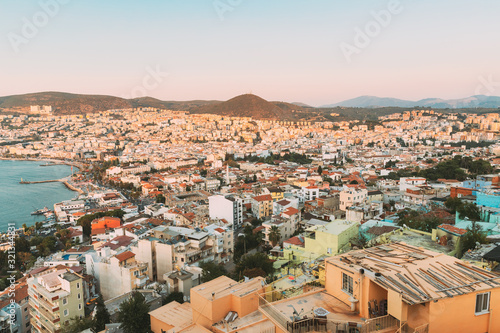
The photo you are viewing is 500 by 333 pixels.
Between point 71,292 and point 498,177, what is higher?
point 498,177

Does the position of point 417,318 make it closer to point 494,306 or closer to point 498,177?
point 494,306

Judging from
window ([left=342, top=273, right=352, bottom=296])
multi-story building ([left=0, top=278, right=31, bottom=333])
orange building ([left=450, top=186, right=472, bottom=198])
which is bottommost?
multi-story building ([left=0, top=278, right=31, bottom=333])

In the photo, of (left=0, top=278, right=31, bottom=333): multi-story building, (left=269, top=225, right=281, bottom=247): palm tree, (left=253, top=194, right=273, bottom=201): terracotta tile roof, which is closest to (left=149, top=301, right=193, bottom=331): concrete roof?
(left=0, top=278, right=31, bottom=333): multi-story building

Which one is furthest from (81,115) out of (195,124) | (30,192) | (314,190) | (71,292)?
(71,292)

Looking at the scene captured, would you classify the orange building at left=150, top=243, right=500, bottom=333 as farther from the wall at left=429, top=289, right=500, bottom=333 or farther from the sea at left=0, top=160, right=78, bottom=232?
the sea at left=0, top=160, right=78, bottom=232

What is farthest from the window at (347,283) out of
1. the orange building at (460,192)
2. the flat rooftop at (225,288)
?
the orange building at (460,192)
